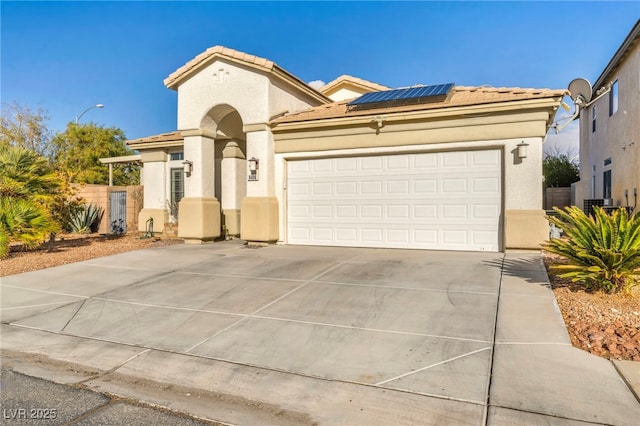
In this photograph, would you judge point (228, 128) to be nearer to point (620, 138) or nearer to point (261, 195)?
point (261, 195)

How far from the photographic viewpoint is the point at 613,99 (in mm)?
16297

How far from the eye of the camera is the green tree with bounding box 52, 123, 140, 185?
95.9 ft

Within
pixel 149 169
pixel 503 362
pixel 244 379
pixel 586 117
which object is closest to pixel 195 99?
pixel 149 169

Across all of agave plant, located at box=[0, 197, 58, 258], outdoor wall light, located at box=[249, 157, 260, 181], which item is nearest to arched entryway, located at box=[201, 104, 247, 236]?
outdoor wall light, located at box=[249, 157, 260, 181]

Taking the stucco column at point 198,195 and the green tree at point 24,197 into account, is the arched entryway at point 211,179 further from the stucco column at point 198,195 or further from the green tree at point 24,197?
the green tree at point 24,197

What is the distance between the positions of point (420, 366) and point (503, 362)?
79 centimetres

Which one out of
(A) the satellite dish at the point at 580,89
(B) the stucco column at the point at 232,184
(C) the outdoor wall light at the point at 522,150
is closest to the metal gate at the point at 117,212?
(B) the stucco column at the point at 232,184

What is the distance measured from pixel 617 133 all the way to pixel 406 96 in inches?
380

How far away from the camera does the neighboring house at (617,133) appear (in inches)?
530

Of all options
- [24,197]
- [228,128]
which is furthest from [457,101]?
[24,197]

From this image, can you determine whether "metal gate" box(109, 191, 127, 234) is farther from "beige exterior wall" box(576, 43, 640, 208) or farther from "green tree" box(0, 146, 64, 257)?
"beige exterior wall" box(576, 43, 640, 208)

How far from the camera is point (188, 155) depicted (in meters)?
12.9

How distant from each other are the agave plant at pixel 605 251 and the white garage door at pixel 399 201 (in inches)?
138

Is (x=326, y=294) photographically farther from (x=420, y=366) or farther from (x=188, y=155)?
(x=188, y=155)
